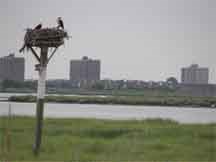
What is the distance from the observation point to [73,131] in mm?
19594

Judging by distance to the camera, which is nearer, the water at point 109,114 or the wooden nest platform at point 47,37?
the wooden nest platform at point 47,37

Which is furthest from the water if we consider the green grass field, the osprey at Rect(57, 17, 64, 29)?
the osprey at Rect(57, 17, 64, 29)

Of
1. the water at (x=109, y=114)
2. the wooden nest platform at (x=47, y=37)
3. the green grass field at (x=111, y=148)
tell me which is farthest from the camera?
the water at (x=109, y=114)

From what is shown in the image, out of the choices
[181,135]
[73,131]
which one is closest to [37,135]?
[73,131]

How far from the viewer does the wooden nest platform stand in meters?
12.1

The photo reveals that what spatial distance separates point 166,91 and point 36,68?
391ft

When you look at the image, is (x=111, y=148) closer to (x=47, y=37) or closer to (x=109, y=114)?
(x=47, y=37)

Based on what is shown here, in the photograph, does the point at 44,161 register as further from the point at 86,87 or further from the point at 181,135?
the point at 86,87

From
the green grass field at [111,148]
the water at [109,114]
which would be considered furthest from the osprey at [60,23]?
the water at [109,114]

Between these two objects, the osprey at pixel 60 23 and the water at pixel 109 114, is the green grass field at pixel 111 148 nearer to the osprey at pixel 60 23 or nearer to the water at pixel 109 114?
the osprey at pixel 60 23

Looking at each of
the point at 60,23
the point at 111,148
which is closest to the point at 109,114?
the point at 111,148

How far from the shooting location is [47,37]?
12.1m

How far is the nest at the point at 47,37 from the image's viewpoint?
12062 millimetres

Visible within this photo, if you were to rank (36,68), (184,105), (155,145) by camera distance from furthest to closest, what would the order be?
(184,105)
(155,145)
(36,68)
